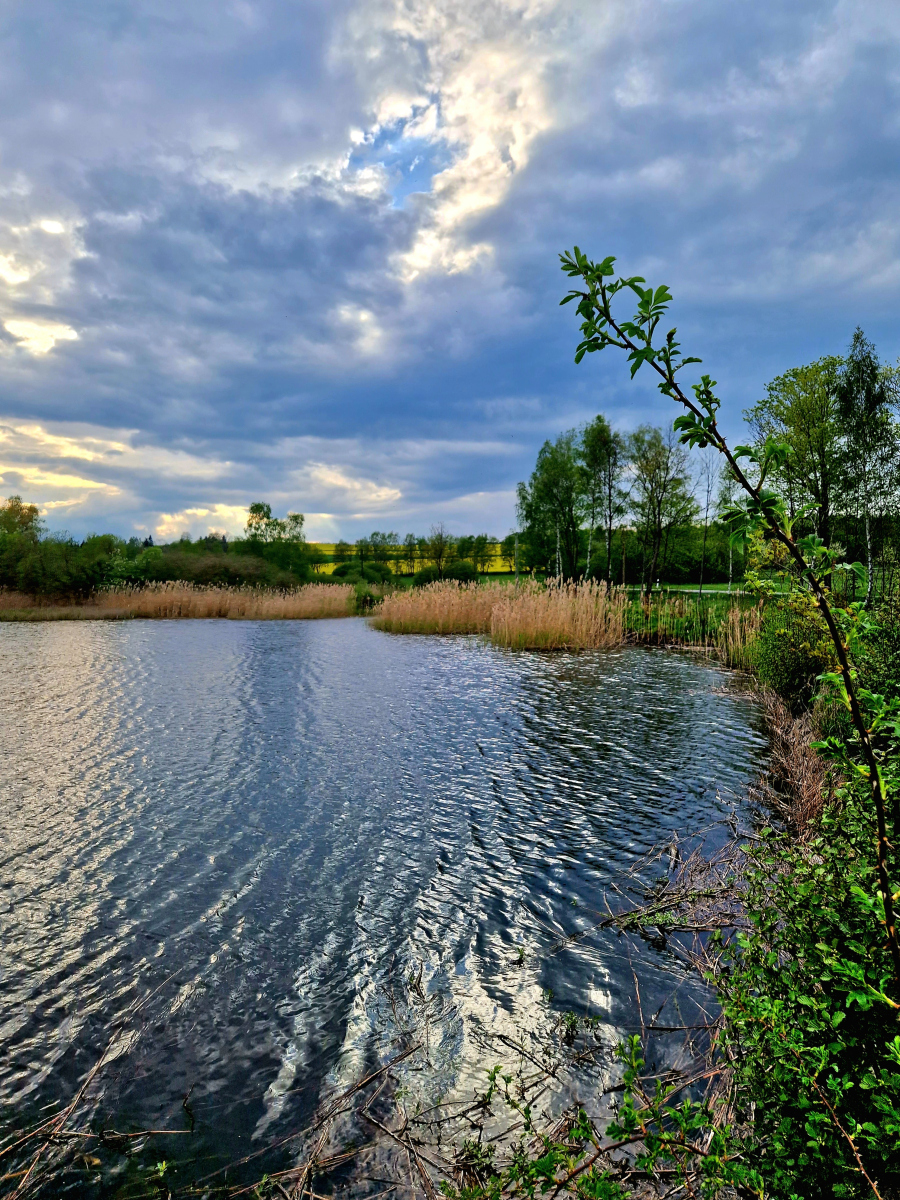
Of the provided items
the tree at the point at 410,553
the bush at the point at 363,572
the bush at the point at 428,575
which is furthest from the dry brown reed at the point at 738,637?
the tree at the point at 410,553

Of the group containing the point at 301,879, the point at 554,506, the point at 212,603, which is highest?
the point at 554,506

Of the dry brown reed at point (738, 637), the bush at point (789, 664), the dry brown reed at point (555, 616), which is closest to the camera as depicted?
the bush at point (789, 664)

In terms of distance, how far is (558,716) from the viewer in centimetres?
831

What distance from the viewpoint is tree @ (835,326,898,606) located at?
71.8ft

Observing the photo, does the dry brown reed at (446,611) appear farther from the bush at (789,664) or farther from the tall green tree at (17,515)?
the tall green tree at (17,515)

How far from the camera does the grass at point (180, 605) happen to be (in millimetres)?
23266

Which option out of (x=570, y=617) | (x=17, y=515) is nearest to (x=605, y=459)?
(x=570, y=617)

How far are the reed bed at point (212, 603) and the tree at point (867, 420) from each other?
19.5 metres

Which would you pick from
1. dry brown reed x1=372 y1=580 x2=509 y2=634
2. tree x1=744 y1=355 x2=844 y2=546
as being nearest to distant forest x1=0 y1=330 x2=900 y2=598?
tree x1=744 y1=355 x2=844 y2=546

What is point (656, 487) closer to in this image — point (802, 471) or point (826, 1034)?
point (802, 471)

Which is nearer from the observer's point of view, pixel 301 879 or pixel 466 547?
pixel 301 879

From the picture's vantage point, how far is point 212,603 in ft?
79.7

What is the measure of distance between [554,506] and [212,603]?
84.3 feet

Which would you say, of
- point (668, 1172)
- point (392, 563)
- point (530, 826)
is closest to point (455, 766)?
point (530, 826)
